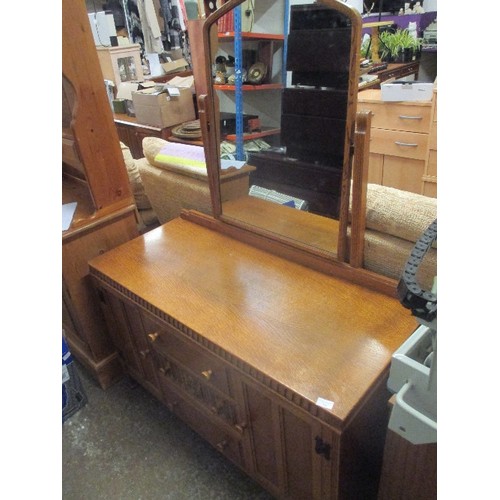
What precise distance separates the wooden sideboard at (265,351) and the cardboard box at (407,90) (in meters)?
1.71

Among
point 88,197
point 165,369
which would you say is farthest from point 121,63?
point 165,369

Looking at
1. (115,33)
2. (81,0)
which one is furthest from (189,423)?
(115,33)

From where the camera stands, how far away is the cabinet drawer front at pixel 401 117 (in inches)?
93.4

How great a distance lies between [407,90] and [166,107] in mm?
1701

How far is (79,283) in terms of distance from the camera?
1.34m

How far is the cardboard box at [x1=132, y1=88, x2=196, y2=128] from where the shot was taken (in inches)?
114

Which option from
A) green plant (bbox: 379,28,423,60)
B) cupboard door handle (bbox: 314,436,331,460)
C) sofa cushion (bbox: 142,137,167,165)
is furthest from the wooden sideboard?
green plant (bbox: 379,28,423,60)

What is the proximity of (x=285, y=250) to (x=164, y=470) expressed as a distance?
2.68ft

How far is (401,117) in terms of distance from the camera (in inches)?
97.0

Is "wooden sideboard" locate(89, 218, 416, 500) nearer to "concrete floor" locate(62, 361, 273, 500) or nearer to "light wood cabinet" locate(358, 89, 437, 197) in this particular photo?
"concrete floor" locate(62, 361, 273, 500)

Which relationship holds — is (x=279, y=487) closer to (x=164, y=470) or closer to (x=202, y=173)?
(x=164, y=470)

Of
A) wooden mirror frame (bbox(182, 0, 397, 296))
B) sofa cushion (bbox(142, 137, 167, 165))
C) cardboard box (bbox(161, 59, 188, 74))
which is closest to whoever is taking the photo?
wooden mirror frame (bbox(182, 0, 397, 296))

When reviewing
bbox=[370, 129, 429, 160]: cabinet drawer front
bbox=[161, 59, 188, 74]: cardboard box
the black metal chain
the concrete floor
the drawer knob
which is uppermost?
bbox=[161, 59, 188, 74]: cardboard box

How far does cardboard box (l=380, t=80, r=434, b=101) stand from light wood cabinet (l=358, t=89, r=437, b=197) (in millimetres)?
34
